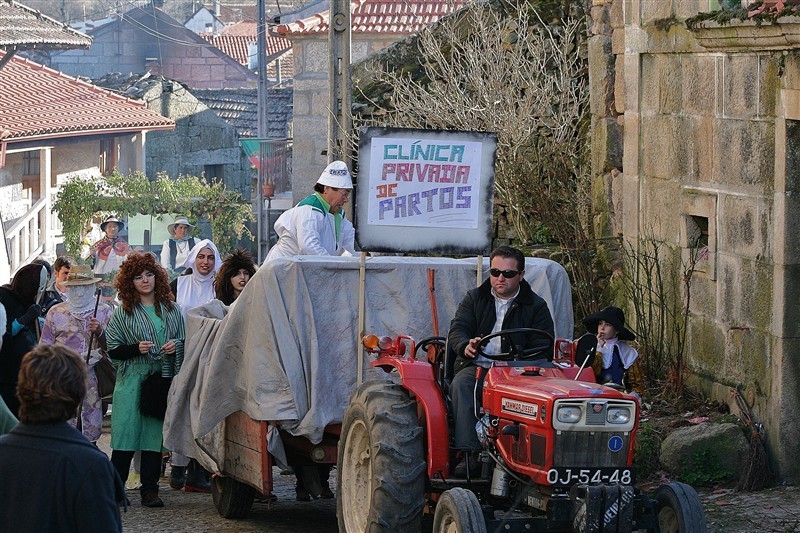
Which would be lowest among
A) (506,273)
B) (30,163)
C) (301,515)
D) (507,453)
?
(301,515)

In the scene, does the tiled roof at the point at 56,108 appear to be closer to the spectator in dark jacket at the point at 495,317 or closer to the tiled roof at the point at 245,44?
the spectator in dark jacket at the point at 495,317

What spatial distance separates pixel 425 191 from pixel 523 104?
23.3ft

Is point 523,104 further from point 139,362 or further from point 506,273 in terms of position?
point 506,273

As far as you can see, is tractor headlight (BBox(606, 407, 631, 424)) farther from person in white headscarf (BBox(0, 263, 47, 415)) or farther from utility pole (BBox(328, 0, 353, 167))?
utility pole (BBox(328, 0, 353, 167))

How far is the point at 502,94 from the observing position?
16.0 m

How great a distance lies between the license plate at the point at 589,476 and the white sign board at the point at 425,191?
221 centimetres

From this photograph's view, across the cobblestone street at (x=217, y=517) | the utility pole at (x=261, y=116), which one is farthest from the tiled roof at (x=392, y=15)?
the cobblestone street at (x=217, y=517)

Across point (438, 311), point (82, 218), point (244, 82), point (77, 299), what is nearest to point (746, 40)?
point (438, 311)

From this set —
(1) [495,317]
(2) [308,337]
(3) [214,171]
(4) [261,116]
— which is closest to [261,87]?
(4) [261,116]

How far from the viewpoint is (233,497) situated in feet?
32.4

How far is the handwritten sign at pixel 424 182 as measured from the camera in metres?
8.88

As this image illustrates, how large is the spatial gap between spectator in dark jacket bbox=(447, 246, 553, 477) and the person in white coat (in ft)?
7.35

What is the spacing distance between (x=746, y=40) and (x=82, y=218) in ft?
76.5

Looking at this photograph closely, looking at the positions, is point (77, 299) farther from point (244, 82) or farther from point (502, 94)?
point (244, 82)
